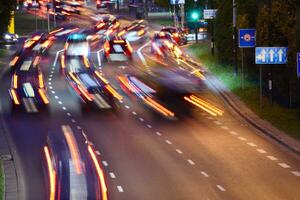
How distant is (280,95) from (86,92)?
34.8ft

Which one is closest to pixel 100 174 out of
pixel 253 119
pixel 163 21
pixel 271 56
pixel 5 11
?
pixel 253 119

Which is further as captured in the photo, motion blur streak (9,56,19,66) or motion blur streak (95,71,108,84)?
motion blur streak (9,56,19,66)

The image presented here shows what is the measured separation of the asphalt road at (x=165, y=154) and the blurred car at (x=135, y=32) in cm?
4729

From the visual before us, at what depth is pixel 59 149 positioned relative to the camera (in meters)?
28.6

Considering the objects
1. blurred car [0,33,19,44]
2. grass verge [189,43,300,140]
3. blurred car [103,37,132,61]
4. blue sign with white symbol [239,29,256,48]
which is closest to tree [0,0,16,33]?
blurred car [0,33,19,44]

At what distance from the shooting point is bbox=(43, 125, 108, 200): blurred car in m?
22.2

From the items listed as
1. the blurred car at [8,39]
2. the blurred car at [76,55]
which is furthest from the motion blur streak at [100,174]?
the blurred car at [8,39]

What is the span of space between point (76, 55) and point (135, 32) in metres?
30.6

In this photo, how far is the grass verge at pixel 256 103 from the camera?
3441cm

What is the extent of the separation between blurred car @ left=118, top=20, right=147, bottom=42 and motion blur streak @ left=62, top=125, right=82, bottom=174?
2137 inches

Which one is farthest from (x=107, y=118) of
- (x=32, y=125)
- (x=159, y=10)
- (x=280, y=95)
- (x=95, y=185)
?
(x=159, y=10)

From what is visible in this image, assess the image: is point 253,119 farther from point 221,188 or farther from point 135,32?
point 135,32

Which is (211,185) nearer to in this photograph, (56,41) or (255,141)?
(255,141)

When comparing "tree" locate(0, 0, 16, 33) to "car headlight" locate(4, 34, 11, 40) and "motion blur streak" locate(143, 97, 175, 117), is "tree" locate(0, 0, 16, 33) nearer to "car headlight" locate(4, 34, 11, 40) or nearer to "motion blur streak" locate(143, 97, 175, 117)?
"car headlight" locate(4, 34, 11, 40)
